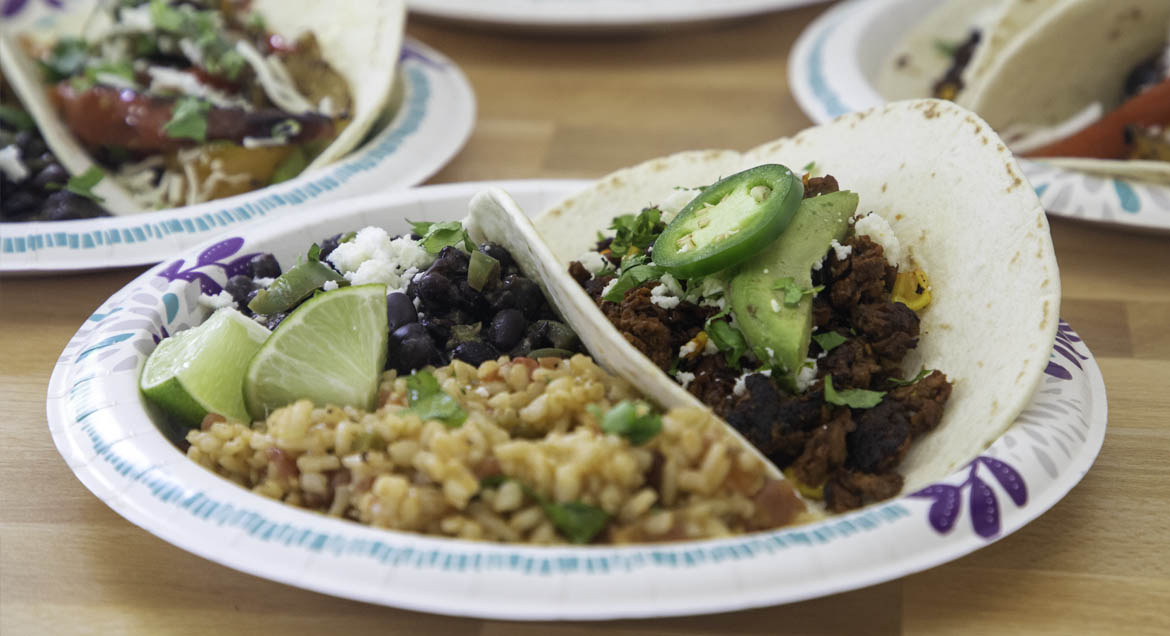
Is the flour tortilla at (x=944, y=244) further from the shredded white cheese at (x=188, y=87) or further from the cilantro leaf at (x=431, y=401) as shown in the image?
the shredded white cheese at (x=188, y=87)

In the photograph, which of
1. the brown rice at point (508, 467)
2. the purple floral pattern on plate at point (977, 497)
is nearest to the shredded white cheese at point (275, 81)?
the brown rice at point (508, 467)

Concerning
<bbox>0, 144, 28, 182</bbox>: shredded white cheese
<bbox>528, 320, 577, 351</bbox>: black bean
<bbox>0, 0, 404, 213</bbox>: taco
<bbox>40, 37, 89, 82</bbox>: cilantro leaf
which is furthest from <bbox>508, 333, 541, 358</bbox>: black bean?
<bbox>40, 37, 89, 82</bbox>: cilantro leaf

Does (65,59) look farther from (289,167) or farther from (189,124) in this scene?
A: (289,167)

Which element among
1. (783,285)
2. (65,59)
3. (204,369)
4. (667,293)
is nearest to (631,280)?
(667,293)

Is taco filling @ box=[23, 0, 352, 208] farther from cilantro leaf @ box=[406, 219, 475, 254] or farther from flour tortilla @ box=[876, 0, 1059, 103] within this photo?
flour tortilla @ box=[876, 0, 1059, 103]

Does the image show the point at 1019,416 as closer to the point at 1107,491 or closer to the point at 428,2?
the point at 1107,491

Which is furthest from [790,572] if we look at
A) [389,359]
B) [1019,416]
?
[389,359]
